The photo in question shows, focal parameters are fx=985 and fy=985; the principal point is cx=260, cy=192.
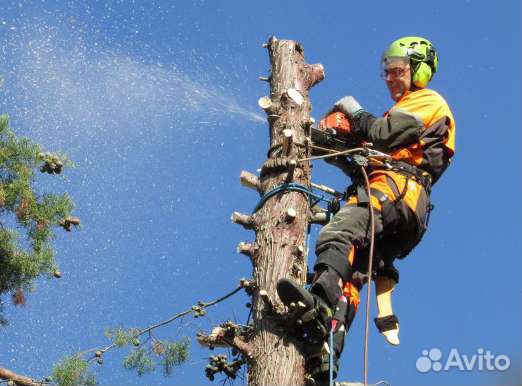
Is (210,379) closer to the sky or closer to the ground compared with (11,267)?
closer to the ground

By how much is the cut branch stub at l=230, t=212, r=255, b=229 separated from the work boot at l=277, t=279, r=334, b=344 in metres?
0.64

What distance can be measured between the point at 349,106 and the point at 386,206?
0.75 metres

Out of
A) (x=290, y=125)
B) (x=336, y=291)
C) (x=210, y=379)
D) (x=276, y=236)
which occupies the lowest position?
(x=210, y=379)

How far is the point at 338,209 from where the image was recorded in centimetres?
532

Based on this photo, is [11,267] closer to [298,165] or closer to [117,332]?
[117,332]

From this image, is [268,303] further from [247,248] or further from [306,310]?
[247,248]

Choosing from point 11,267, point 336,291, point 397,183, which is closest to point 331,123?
point 397,183

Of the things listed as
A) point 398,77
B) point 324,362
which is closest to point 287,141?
point 398,77

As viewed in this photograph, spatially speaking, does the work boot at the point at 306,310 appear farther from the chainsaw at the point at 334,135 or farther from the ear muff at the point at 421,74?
the ear muff at the point at 421,74

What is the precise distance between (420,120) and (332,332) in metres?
1.29

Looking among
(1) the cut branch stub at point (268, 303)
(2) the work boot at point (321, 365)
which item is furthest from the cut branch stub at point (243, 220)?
(2) the work boot at point (321, 365)

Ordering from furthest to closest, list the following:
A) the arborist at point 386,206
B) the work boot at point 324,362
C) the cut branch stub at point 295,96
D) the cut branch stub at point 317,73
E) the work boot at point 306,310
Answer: the cut branch stub at point 317,73 → the cut branch stub at point 295,96 → the arborist at point 386,206 → the work boot at point 324,362 → the work boot at point 306,310

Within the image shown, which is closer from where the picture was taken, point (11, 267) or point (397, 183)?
point (397, 183)

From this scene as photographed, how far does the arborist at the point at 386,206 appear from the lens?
466cm
